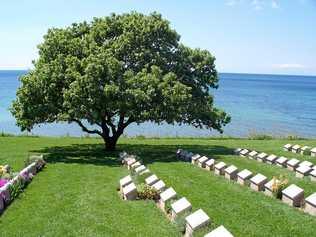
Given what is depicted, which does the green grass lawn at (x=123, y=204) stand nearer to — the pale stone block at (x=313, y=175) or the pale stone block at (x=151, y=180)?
the pale stone block at (x=313, y=175)

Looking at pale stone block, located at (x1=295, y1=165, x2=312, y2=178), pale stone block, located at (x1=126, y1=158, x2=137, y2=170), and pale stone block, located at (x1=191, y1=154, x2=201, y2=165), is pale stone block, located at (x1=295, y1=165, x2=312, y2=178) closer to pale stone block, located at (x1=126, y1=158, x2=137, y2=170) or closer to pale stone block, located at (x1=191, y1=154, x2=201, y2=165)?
pale stone block, located at (x1=191, y1=154, x2=201, y2=165)

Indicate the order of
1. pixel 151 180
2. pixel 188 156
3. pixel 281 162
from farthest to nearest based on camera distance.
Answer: pixel 188 156 < pixel 281 162 < pixel 151 180

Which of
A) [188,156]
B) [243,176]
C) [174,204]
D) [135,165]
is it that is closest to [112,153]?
→ [188,156]

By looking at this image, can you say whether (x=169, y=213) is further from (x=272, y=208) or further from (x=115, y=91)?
(x=115, y=91)

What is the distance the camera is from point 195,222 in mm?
15945

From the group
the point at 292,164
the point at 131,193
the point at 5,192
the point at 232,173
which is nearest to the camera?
the point at 5,192

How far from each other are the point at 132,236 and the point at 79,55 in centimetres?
2153

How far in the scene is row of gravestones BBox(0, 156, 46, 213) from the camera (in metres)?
20.6

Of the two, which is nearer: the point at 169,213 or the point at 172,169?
the point at 169,213

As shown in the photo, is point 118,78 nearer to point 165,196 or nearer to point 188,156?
point 188,156

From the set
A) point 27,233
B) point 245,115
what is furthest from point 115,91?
point 245,115

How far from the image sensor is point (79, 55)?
36.1 meters

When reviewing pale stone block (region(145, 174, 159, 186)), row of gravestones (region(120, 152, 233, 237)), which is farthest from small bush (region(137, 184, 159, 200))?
pale stone block (region(145, 174, 159, 186))

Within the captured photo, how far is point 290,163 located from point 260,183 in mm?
6435
